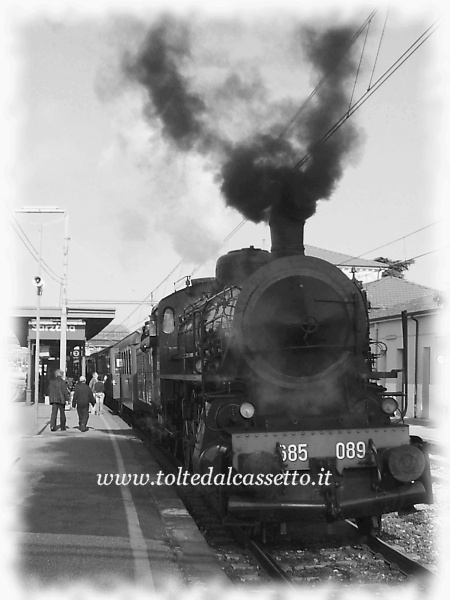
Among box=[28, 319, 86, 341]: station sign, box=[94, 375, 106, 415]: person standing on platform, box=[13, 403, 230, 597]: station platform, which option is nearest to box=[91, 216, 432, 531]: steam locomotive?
box=[13, 403, 230, 597]: station platform

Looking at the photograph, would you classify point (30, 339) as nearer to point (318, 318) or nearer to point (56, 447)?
point (56, 447)

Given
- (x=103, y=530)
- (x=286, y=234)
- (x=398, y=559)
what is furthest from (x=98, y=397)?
(x=398, y=559)

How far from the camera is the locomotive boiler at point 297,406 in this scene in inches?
255

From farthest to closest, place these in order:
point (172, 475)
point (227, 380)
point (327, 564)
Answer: point (172, 475) → point (227, 380) → point (327, 564)

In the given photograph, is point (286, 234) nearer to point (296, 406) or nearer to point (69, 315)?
point (296, 406)

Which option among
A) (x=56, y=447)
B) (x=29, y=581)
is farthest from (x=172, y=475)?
(x=29, y=581)

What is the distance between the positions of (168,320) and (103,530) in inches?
203

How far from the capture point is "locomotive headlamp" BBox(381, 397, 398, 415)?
7201 mm

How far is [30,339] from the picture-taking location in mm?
27984

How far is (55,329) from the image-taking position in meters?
30.2

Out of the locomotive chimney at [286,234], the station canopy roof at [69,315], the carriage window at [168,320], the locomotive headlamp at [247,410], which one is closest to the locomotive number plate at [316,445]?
the locomotive headlamp at [247,410]

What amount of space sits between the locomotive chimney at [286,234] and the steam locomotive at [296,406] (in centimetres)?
2

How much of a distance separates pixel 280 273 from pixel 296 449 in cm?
187

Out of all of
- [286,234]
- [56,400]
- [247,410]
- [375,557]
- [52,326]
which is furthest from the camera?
[52,326]
